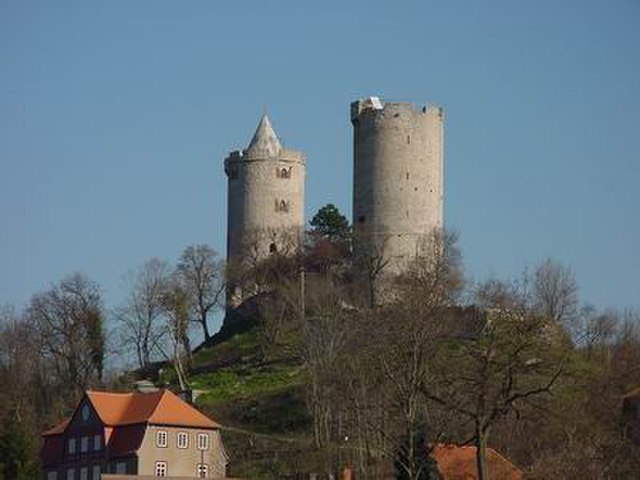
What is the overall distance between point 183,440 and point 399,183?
801 inches

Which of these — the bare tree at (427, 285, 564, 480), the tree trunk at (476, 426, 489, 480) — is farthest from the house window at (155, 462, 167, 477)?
the tree trunk at (476, 426, 489, 480)

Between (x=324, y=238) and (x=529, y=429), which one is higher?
(x=324, y=238)

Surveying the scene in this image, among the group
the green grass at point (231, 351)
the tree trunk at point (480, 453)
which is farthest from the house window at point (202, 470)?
the tree trunk at point (480, 453)

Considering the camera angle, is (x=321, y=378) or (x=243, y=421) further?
(x=243, y=421)

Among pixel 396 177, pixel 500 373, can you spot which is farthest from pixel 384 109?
pixel 500 373

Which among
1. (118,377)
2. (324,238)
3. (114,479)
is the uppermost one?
(324,238)

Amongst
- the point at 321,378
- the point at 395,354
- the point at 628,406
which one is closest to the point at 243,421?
the point at 321,378

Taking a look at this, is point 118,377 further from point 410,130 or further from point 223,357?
point 410,130

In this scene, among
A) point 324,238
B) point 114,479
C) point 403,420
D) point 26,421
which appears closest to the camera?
point 403,420

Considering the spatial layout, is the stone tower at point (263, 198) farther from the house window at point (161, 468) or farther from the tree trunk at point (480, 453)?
A: the tree trunk at point (480, 453)

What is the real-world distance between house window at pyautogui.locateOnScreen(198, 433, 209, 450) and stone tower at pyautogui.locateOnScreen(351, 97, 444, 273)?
1824 cm

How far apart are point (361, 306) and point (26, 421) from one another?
1513cm

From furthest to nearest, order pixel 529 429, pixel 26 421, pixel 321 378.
→ pixel 26 421 < pixel 321 378 < pixel 529 429

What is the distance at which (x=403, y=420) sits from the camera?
48.0 meters
